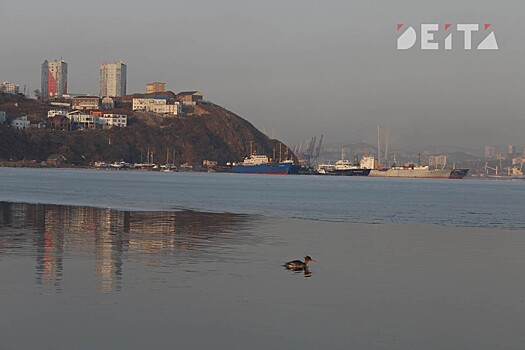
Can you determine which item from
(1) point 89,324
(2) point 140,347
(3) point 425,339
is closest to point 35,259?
(1) point 89,324

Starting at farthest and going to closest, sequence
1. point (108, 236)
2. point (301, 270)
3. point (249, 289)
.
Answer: point (108, 236), point (301, 270), point (249, 289)

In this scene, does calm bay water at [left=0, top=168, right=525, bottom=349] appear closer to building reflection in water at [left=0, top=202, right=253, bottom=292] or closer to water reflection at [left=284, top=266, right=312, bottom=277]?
building reflection in water at [left=0, top=202, right=253, bottom=292]

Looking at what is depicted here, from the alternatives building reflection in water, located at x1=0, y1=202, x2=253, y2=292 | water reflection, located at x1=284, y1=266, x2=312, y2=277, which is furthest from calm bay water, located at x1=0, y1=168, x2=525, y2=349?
water reflection, located at x1=284, y1=266, x2=312, y2=277

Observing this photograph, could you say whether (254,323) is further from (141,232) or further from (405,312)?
(141,232)

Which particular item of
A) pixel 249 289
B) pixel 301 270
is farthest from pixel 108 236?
pixel 249 289

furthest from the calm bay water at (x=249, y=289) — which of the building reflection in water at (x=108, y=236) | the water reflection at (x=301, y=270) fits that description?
the water reflection at (x=301, y=270)

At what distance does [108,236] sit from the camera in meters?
27.8

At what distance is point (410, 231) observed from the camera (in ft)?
117

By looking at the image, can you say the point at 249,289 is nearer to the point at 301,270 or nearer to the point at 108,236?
the point at 301,270

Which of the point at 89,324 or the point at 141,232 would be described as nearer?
the point at 89,324

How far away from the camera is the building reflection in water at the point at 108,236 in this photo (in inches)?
795

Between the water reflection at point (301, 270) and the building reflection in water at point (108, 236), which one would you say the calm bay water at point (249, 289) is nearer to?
the building reflection in water at point (108, 236)

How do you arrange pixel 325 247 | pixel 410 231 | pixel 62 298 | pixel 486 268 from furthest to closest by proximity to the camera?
pixel 410 231
pixel 325 247
pixel 486 268
pixel 62 298

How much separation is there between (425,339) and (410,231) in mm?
22671
